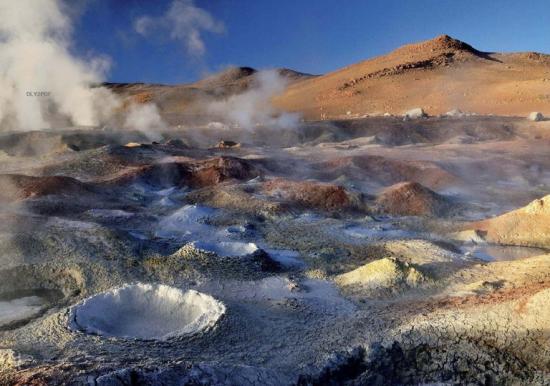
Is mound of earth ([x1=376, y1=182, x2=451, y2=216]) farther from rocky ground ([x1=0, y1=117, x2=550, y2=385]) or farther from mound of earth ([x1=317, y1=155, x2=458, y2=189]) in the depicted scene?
mound of earth ([x1=317, y1=155, x2=458, y2=189])

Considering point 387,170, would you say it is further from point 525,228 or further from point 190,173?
point 525,228

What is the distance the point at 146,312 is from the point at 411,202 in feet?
22.8

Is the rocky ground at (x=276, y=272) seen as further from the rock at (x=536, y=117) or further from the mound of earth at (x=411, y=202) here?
the rock at (x=536, y=117)

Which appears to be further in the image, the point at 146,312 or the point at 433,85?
the point at 433,85

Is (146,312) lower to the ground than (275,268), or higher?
higher

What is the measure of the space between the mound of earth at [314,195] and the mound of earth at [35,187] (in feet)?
13.0

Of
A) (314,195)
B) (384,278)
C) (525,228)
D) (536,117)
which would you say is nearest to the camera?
(384,278)

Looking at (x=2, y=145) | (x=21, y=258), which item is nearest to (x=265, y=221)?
(x=21, y=258)

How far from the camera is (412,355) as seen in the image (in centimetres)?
512

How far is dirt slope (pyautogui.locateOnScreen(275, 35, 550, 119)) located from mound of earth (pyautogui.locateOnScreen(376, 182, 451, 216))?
22727mm

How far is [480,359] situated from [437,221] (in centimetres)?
566

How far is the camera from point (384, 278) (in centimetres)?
664

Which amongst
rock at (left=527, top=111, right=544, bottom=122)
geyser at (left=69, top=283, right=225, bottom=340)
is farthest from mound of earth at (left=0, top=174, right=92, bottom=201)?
rock at (left=527, top=111, right=544, bottom=122)

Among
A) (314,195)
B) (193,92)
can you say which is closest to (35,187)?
(314,195)
